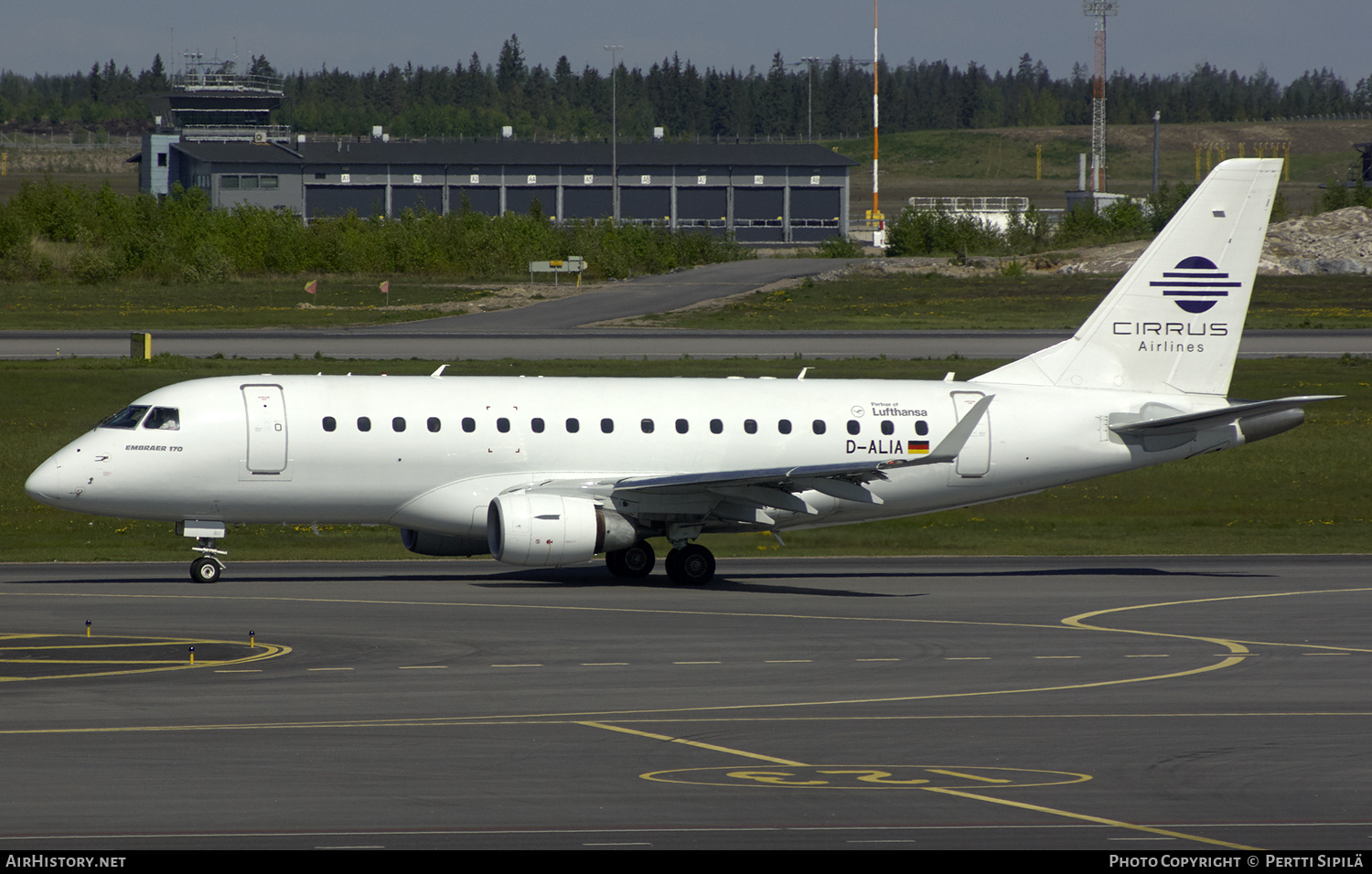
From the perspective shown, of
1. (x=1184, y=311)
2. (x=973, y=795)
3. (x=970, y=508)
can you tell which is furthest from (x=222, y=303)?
(x=973, y=795)

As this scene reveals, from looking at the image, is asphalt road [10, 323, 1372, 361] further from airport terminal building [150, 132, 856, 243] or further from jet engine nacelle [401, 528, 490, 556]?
airport terminal building [150, 132, 856, 243]

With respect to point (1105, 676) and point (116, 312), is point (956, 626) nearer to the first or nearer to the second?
point (1105, 676)

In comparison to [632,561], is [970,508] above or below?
below

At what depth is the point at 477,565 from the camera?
38156 millimetres

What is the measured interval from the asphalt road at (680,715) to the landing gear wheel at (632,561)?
2.16 feet

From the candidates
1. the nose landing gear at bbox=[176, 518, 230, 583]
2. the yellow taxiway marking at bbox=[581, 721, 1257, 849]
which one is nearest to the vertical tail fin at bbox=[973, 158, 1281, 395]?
the nose landing gear at bbox=[176, 518, 230, 583]

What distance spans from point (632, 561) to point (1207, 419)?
13.6 metres

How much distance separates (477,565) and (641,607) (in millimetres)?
8797

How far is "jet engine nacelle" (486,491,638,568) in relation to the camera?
31.5 meters

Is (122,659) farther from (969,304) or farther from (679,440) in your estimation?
(969,304)

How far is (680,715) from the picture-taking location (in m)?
20.4

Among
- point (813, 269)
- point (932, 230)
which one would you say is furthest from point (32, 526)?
point (932, 230)

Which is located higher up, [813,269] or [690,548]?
[813,269]

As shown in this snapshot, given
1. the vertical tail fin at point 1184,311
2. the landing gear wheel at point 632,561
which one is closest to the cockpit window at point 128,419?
the landing gear wheel at point 632,561
